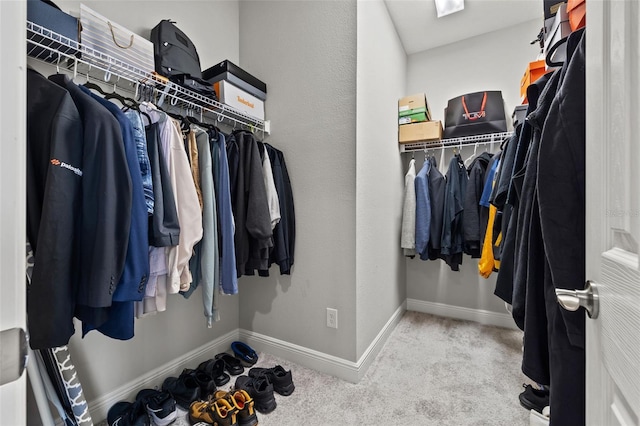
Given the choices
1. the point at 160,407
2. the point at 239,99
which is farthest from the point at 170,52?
the point at 160,407

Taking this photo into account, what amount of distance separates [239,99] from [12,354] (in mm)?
1668

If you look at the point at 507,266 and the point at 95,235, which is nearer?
the point at 95,235

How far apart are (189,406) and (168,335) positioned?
1.40 feet

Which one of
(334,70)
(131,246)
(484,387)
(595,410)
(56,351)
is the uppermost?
(334,70)

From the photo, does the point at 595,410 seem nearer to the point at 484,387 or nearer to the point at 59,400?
the point at 484,387

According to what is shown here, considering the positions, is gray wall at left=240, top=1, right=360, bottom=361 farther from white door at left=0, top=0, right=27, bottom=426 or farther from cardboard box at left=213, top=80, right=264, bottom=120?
white door at left=0, top=0, right=27, bottom=426

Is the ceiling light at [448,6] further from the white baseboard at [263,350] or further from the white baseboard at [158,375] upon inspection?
the white baseboard at [158,375]

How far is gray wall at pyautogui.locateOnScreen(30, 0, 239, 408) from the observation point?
49.5 inches

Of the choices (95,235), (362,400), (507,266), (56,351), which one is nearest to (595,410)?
(507,266)

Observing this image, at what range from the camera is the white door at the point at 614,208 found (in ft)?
1.20

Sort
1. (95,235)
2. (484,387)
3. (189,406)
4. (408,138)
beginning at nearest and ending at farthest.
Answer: (95,235) → (189,406) → (484,387) → (408,138)

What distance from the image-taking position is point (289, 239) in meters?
1.79

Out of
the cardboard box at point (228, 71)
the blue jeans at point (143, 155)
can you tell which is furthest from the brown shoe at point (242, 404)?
the cardboard box at point (228, 71)

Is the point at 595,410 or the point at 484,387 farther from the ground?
the point at 595,410
